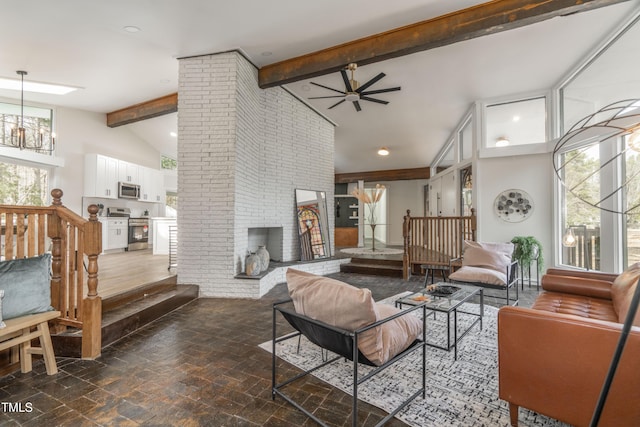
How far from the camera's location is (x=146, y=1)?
10.9 feet

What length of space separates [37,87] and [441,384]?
755 cm

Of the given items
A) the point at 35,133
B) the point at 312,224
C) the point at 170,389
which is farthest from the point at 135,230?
the point at 170,389

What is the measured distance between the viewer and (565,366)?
156 cm

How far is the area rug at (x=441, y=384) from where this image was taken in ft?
6.05

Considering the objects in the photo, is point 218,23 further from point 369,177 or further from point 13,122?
point 369,177

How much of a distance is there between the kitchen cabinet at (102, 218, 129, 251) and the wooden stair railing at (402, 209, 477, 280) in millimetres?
6795

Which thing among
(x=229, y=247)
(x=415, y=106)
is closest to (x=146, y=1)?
(x=229, y=247)

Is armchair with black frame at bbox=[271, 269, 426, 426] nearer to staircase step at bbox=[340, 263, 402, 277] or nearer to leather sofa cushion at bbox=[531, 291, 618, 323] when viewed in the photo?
leather sofa cushion at bbox=[531, 291, 618, 323]

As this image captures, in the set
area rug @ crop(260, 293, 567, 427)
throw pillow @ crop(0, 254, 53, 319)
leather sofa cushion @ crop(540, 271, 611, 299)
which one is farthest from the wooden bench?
leather sofa cushion @ crop(540, 271, 611, 299)

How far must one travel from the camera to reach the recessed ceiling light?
17.0ft

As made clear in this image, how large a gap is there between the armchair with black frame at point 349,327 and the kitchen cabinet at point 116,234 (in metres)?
7.01

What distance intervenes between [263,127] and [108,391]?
4405 mm

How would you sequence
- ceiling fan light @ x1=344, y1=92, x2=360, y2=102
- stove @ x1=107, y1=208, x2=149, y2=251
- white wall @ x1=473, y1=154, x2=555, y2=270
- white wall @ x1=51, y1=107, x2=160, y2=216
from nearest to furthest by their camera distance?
1. ceiling fan light @ x1=344, y1=92, x2=360, y2=102
2. white wall @ x1=473, y1=154, x2=555, y2=270
3. white wall @ x1=51, y1=107, x2=160, y2=216
4. stove @ x1=107, y1=208, x2=149, y2=251

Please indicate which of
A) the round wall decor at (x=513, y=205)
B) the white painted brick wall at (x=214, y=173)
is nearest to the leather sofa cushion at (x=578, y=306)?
the round wall decor at (x=513, y=205)
